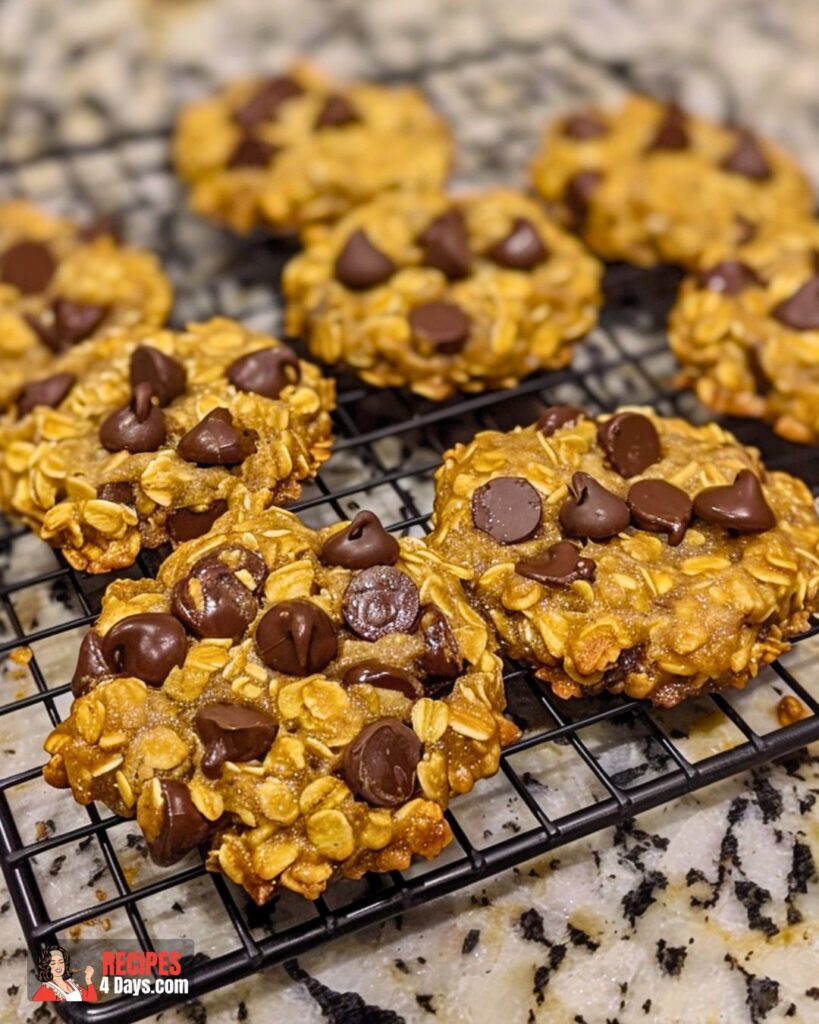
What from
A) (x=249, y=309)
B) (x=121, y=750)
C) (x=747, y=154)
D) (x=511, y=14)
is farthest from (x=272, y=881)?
(x=511, y=14)

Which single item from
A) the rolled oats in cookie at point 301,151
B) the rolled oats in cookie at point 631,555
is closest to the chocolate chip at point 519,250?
the rolled oats in cookie at point 301,151

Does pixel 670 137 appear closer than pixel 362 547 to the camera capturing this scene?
No

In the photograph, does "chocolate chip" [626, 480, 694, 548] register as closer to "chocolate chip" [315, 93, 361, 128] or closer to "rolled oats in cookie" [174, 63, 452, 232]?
"rolled oats in cookie" [174, 63, 452, 232]

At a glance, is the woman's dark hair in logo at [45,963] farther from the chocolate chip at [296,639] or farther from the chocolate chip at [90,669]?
the chocolate chip at [296,639]

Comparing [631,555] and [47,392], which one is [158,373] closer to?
[47,392]

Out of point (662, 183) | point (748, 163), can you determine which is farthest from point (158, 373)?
point (748, 163)

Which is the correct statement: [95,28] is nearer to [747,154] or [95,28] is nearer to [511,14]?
[511,14]
